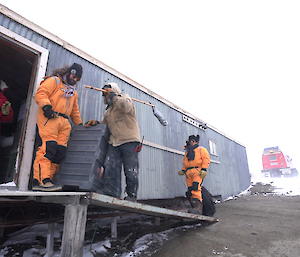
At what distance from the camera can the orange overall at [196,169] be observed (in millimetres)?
4824

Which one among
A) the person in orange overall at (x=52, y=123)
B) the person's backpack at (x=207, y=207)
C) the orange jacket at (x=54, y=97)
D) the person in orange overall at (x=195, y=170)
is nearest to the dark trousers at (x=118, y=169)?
the person in orange overall at (x=52, y=123)

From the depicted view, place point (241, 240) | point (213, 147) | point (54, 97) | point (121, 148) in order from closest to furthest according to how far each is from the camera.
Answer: point (54, 97) → point (121, 148) → point (241, 240) → point (213, 147)

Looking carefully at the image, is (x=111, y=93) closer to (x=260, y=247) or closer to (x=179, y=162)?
(x=260, y=247)

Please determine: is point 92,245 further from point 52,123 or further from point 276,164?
point 276,164

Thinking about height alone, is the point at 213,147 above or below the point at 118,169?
above

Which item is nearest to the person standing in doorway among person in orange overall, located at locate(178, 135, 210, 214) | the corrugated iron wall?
the corrugated iron wall

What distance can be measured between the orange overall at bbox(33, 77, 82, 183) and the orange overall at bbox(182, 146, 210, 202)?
329 cm

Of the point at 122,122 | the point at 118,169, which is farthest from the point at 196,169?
the point at 122,122

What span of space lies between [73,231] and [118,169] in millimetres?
1405

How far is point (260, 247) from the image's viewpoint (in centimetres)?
301

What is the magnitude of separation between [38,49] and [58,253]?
348 centimetres

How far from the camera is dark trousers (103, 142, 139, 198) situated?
3.09m

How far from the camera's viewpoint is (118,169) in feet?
10.9

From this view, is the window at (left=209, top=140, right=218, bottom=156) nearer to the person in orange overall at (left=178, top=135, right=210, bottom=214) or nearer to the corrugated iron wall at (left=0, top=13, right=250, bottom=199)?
the corrugated iron wall at (left=0, top=13, right=250, bottom=199)
